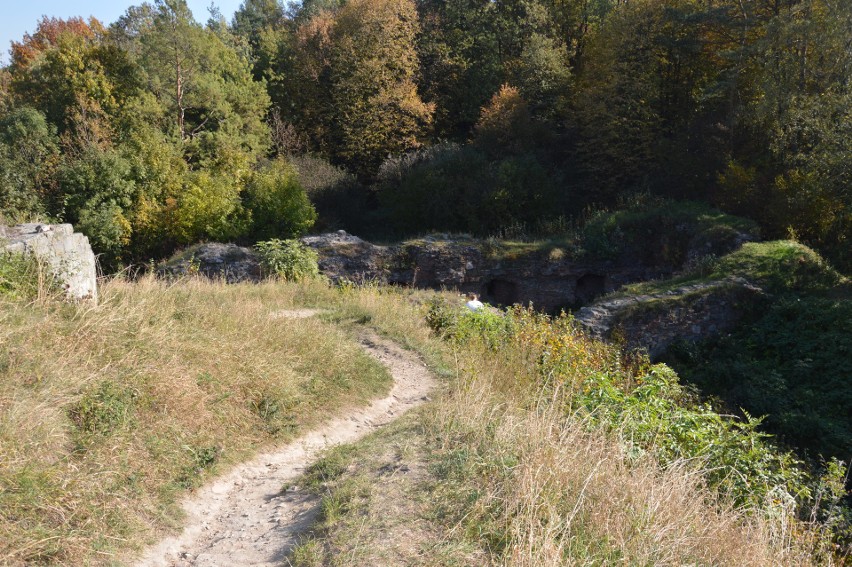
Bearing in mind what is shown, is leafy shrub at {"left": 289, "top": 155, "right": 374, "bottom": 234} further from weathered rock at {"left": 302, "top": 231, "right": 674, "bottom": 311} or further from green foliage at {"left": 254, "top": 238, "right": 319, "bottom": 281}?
green foliage at {"left": 254, "top": 238, "right": 319, "bottom": 281}

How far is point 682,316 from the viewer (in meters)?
12.5

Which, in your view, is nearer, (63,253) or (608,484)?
(608,484)

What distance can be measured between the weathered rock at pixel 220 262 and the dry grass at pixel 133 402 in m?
8.39

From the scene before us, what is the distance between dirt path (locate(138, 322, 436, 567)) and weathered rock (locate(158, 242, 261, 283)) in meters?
10.3

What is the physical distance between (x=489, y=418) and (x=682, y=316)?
345 inches

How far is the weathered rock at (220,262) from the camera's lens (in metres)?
15.9

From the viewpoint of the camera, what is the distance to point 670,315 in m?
12.4

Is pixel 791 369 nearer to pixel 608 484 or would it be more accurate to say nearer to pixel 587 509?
pixel 608 484

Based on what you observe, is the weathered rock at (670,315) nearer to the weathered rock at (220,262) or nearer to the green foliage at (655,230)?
the green foliage at (655,230)

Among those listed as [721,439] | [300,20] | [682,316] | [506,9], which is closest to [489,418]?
[721,439]

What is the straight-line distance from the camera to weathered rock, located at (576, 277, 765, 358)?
1216 cm

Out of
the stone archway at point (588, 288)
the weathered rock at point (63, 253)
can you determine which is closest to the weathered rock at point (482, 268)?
the stone archway at point (588, 288)

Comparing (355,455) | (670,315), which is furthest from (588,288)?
(355,455)

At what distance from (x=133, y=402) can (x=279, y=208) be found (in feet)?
60.0
